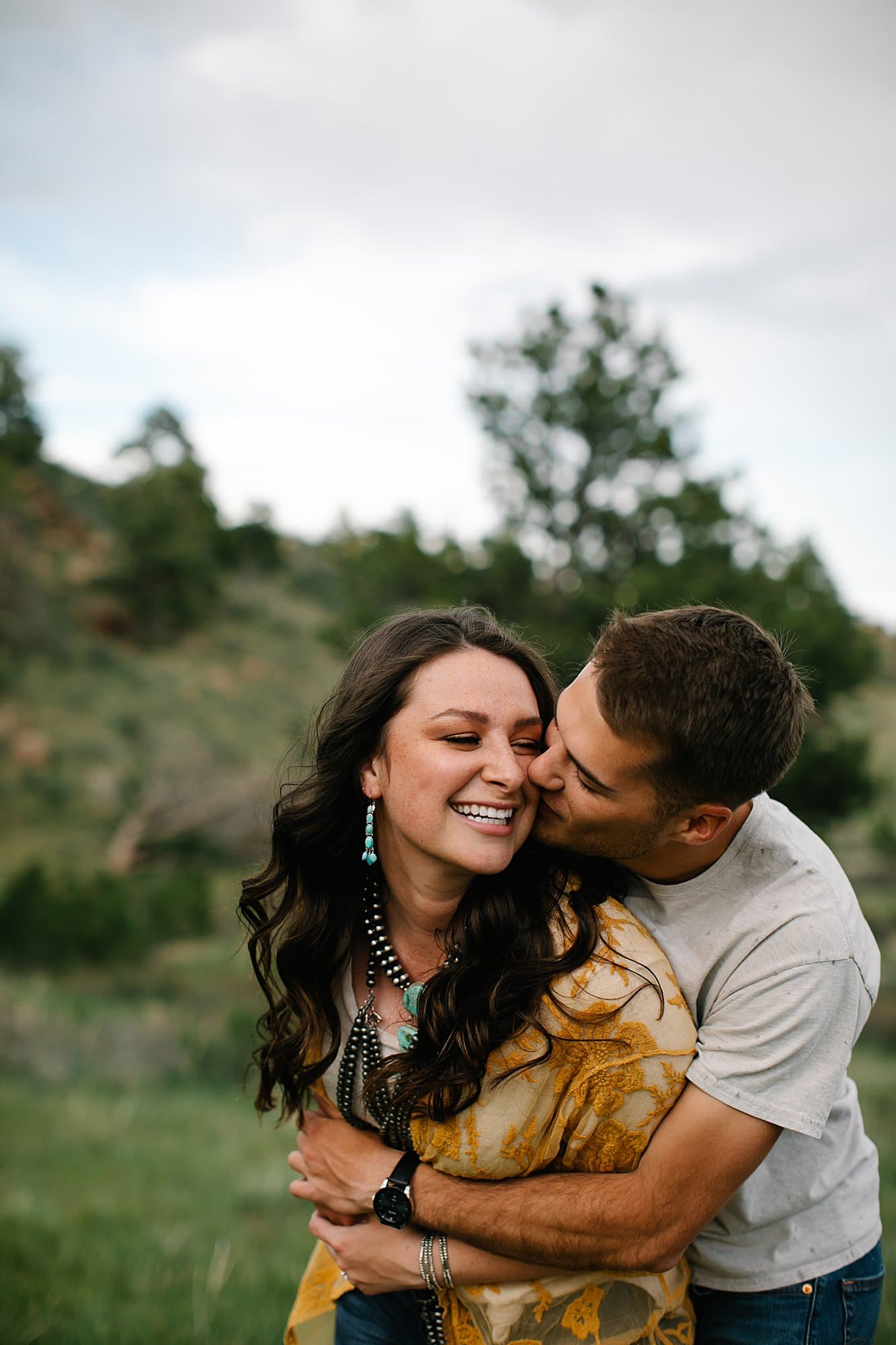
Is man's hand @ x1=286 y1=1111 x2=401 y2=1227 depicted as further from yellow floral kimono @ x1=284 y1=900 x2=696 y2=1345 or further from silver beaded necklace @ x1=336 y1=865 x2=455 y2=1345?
yellow floral kimono @ x1=284 y1=900 x2=696 y2=1345

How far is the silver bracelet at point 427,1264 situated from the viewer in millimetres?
2246

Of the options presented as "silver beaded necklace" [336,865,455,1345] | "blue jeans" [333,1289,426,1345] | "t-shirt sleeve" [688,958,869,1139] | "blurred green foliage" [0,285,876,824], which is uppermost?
"blurred green foliage" [0,285,876,824]

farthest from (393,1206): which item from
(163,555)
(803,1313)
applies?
(163,555)

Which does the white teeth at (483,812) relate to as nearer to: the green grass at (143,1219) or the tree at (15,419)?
the green grass at (143,1219)

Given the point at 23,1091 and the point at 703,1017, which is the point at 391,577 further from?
the point at 703,1017

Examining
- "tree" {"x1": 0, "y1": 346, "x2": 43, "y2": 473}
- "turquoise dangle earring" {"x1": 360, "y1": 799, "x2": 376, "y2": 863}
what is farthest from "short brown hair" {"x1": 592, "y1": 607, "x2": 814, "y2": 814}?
"tree" {"x1": 0, "y1": 346, "x2": 43, "y2": 473}

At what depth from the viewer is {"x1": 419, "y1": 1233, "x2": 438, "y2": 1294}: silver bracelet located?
7.37ft

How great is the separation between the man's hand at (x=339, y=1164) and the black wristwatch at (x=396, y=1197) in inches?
1.9

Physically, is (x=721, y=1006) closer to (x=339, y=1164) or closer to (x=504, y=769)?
(x=504, y=769)

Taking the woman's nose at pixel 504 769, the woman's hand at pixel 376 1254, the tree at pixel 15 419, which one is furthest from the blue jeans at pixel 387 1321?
the tree at pixel 15 419

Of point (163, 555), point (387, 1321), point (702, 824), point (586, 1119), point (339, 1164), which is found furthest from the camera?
point (163, 555)

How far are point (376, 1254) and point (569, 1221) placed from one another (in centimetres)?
56

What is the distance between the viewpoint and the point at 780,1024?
2.00 metres

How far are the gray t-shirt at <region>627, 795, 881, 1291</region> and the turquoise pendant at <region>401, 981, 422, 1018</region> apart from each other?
0.56 metres
